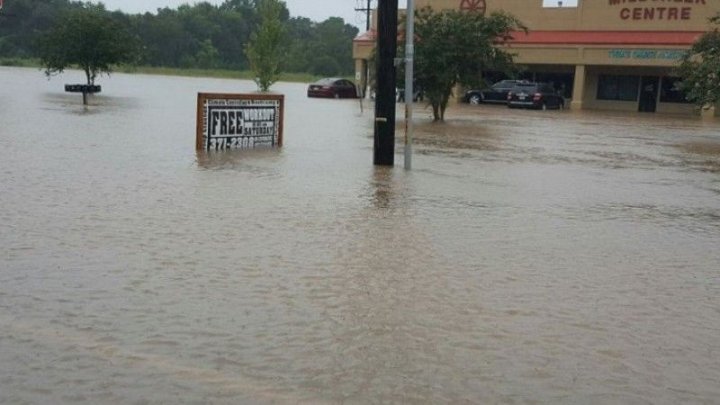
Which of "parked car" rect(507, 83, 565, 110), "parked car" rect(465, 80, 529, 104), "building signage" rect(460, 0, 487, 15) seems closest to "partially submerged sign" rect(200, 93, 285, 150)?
"parked car" rect(507, 83, 565, 110)

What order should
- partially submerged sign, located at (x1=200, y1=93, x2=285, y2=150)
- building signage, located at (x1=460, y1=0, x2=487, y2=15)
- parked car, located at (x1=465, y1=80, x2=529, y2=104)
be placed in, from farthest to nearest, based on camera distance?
building signage, located at (x1=460, y1=0, x2=487, y2=15) < parked car, located at (x1=465, y1=80, x2=529, y2=104) < partially submerged sign, located at (x1=200, y1=93, x2=285, y2=150)

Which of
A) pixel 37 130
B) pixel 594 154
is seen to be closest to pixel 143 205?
pixel 37 130

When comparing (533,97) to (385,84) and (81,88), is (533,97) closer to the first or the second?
(81,88)

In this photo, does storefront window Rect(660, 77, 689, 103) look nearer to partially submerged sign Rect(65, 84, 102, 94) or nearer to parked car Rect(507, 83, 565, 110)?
parked car Rect(507, 83, 565, 110)

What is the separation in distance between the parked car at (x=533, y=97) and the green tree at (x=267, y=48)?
13.6 meters

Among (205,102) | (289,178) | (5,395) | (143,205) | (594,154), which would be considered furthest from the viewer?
(594,154)

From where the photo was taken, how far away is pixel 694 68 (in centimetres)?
2959

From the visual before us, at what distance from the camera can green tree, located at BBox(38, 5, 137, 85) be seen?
37.5m

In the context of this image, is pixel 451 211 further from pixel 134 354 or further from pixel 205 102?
pixel 205 102

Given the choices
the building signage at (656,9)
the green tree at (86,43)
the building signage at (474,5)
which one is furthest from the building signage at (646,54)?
the green tree at (86,43)

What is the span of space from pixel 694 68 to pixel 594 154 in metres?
11.4

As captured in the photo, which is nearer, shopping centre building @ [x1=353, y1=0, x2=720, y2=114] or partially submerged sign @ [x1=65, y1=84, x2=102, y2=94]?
partially submerged sign @ [x1=65, y1=84, x2=102, y2=94]

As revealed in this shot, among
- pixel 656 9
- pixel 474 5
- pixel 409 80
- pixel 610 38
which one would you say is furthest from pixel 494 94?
pixel 409 80

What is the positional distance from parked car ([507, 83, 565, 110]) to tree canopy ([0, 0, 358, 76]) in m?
74.8
